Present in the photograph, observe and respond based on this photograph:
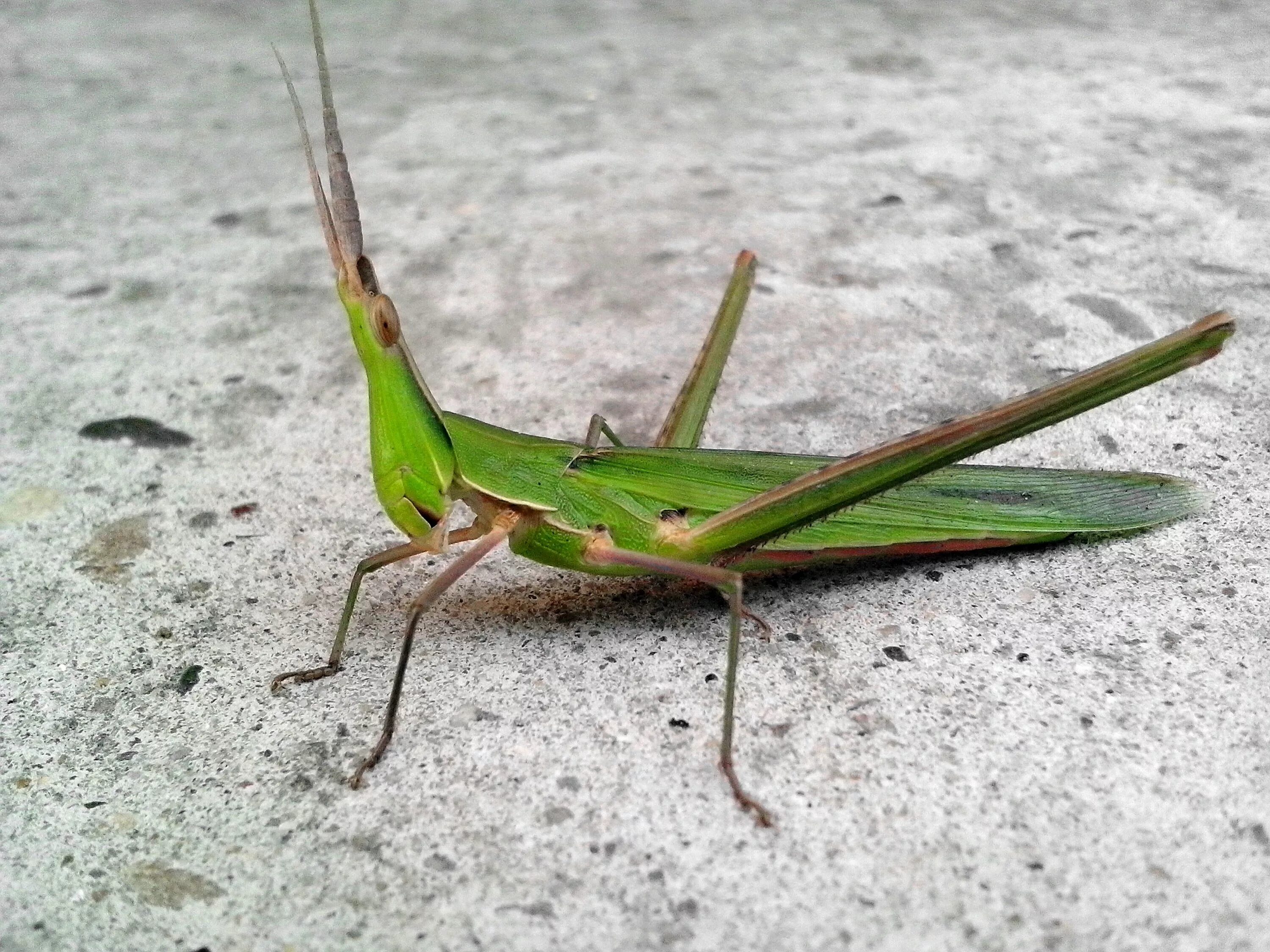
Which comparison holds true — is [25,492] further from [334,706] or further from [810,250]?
[810,250]

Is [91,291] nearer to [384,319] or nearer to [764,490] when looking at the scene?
[384,319]

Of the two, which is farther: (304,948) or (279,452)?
(279,452)

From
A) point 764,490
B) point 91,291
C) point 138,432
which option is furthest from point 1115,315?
point 91,291

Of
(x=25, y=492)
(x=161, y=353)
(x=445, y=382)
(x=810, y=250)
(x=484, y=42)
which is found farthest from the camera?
(x=484, y=42)

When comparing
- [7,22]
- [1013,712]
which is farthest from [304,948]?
[7,22]

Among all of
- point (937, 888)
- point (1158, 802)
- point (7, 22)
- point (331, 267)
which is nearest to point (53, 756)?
point (937, 888)

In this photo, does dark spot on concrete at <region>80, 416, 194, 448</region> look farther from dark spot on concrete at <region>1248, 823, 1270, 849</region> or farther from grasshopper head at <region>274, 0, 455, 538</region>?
dark spot on concrete at <region>1248, 823, 1270, 849</region>

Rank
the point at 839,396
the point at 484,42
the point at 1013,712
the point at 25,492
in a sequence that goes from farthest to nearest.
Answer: the point at 484,42, the point at 839,396, the point at 25,492, the point at 1013,712
